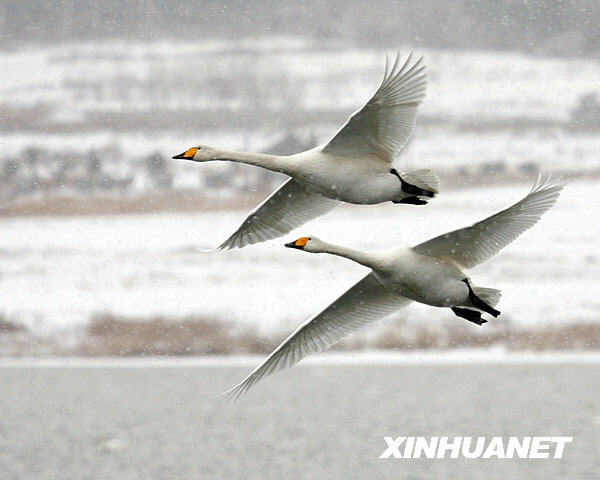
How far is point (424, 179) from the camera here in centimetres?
373

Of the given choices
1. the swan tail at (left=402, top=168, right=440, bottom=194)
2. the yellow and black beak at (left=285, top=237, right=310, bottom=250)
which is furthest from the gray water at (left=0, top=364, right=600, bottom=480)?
the swan tail at (left=402, top=168, right=440, bottom=194)

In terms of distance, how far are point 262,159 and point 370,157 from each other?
34 cm

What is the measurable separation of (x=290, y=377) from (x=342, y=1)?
880 inches

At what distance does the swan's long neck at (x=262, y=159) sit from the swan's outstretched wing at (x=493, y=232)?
0.47 metres

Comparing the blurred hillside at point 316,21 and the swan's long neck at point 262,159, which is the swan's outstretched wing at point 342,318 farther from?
the blurred hillside at point 316,21

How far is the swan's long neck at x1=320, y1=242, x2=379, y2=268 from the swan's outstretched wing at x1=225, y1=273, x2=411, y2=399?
0.51ft

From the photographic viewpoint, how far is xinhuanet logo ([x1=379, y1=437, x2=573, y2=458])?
24125 mm

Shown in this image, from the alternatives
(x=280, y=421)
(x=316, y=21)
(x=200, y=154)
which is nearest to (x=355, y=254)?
(x=200, y=154)

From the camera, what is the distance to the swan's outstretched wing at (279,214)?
4.42m

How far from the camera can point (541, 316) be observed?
35031mm

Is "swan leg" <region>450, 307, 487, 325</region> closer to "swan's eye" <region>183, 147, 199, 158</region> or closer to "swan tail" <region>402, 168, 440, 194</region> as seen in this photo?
"swan tail" <region>402, 168, 440, 194</region>

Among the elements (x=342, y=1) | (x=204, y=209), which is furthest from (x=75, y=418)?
(x=342, y=1)

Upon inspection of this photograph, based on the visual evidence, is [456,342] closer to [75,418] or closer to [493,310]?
[75,418]

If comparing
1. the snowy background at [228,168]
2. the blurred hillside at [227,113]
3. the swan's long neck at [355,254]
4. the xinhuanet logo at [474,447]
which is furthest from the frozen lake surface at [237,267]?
the swan's long neck at [355,254]
